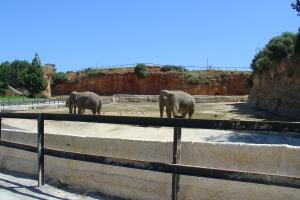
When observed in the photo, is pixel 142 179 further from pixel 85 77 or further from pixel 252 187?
pixel 85 77

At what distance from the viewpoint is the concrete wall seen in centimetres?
665

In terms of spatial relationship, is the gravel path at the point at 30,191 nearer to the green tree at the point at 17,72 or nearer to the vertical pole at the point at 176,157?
the vertical pole at the point at 176,157

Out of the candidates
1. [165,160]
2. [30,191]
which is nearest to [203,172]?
[165,160]

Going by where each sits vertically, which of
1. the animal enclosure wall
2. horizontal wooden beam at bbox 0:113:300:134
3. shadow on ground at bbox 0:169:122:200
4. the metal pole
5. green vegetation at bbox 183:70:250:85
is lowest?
shadow on ground at bbox 0:169:122:200

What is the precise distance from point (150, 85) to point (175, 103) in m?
84.0

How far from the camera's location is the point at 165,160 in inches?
301

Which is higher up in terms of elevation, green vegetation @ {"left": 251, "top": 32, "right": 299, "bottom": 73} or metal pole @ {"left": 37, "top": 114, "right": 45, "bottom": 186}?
green vegetation @ {"left": 251, "top": 32, "right": 299, "bottom": 73}

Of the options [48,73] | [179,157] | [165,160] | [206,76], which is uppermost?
[48,73]

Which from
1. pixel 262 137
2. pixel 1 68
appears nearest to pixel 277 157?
pixel 262 137

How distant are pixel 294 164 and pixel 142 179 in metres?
2.28

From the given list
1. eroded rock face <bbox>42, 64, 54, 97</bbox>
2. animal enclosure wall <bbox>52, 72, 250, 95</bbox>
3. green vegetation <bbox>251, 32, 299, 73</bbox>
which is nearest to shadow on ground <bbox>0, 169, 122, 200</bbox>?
green vegetation <bbox>251, 32, 299, 73</bbox>

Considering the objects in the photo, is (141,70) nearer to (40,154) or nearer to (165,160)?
(40,154)

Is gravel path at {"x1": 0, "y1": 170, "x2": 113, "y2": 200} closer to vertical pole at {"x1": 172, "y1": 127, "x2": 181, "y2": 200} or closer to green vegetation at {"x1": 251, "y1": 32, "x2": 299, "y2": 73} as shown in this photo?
vertical pole at {"x1": 172, "y1": 127, "x2": 181, "y2": 200}

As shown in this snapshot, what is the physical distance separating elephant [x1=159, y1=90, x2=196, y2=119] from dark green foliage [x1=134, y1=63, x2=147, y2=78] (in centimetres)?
8240
